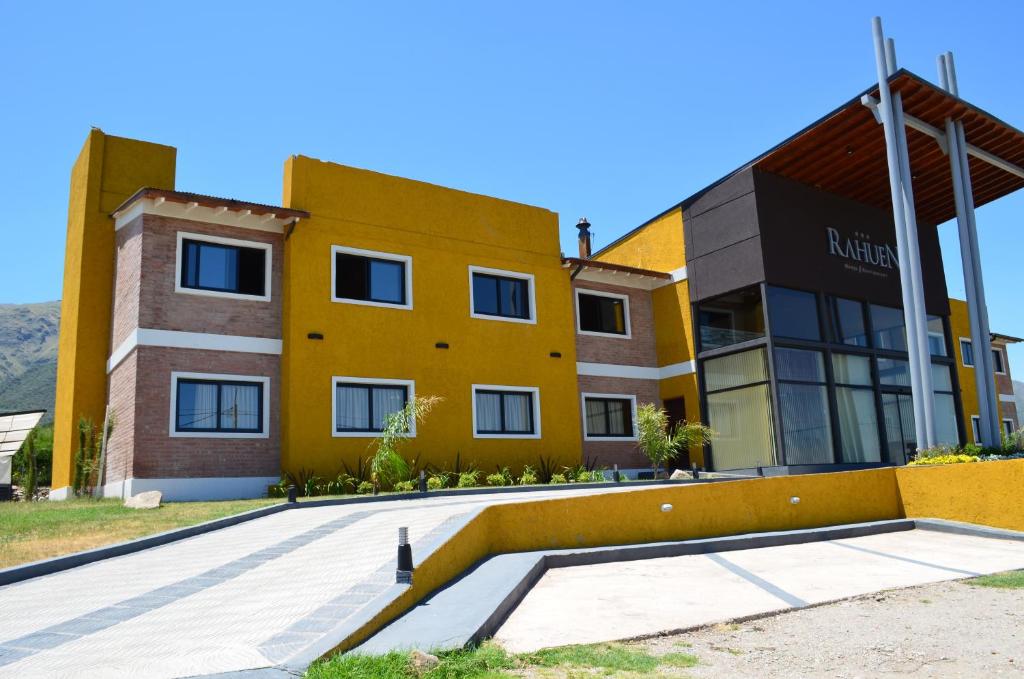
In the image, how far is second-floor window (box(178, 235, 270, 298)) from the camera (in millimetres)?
18094

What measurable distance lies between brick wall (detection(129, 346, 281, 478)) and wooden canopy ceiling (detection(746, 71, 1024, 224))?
48.0ft

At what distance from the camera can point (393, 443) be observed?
1838cm

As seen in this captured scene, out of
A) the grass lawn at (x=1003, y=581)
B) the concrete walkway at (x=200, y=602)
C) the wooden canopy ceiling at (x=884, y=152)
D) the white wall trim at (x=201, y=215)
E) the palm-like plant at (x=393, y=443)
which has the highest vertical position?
the wooden canopy ceiling at (x=884, y=152)

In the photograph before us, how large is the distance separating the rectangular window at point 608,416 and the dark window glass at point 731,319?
9.78 feet

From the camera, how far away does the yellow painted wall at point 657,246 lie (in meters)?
24.6

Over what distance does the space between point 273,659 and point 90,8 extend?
1116 centimetres

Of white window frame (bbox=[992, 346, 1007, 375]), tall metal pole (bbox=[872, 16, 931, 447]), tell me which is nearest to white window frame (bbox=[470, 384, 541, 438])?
tall metal pole (bbox=[872, 16, 931, 447])

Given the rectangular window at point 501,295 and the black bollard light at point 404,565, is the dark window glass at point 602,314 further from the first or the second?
the black bollard light at point 404,565

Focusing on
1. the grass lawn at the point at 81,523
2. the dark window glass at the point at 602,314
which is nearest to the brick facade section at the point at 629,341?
the dark window glass at the point at 602,314

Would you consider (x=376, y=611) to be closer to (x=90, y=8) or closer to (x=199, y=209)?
(x=90, y=8)

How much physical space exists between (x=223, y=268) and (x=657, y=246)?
1346 centimetres

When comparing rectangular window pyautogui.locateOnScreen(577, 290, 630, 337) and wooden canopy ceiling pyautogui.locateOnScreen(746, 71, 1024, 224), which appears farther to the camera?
rectangular window pyautogui.locateOnScreen(577, 290, 630, 337)

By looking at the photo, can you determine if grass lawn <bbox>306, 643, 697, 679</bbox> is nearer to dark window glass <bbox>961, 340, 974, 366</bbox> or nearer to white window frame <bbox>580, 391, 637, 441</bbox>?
white window frame <bbox>580, 391, 637, 441</bbox>

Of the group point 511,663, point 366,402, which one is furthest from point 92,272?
point 511,663
